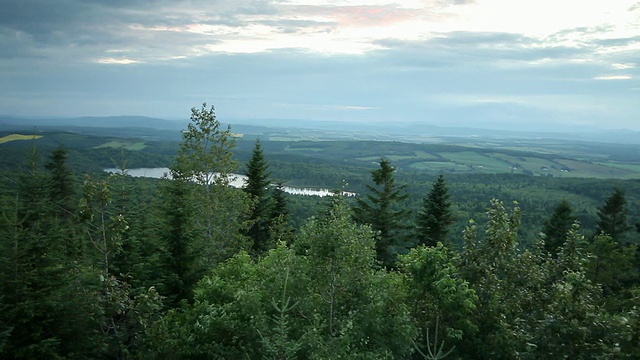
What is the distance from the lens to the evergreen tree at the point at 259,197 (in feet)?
103

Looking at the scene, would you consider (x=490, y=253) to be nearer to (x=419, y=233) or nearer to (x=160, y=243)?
(x=160, y=243)

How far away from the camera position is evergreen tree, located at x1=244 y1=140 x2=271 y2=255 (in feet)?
103

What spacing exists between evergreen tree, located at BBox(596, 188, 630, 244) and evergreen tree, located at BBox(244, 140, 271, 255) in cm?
3256

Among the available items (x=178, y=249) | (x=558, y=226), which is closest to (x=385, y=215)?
(x=178, y=249)

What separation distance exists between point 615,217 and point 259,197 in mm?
34592

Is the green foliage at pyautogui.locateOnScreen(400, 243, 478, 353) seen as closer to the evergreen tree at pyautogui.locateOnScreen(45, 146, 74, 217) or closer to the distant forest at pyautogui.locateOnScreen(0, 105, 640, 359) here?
the distant forest at pyautogui.locateOnScreen(0, 105, 640, 359)

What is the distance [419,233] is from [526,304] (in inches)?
658

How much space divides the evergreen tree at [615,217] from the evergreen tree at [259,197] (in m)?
32.6

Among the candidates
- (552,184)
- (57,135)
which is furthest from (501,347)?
(57,135)

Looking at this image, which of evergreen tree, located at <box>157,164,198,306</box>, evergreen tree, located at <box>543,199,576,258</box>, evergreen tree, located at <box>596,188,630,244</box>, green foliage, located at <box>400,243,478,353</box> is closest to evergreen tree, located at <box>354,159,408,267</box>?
evergreen tree, located at <box>157,164,198,306</box>

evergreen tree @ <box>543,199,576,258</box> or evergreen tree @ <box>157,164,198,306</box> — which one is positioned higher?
evergreen tree @ <box>157,164,198,306</box>

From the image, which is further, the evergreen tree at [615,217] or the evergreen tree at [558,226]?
the evergreen tree at [615,217]

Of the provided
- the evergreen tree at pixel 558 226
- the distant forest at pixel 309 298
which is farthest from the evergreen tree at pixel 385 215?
the evergreen tree at pixel 558 226

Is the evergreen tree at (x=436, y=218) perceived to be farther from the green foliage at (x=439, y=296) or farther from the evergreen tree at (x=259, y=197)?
the green foliage at (x=439, y=296)
